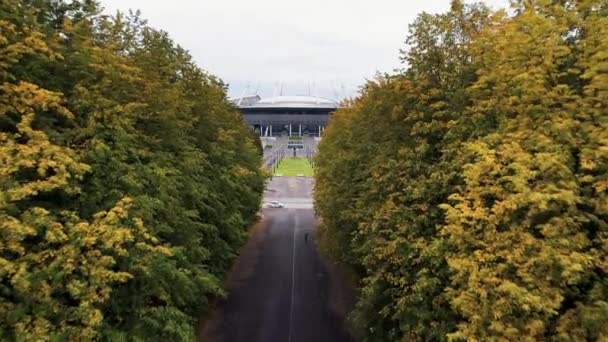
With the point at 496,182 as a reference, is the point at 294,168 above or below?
below

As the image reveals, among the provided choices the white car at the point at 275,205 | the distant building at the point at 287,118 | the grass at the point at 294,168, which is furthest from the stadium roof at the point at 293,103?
the white car at the point at 275,205

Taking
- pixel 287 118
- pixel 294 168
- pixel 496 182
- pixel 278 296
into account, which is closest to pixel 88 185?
pixel 496 182

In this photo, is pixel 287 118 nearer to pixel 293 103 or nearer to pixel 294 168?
pixel 293 103

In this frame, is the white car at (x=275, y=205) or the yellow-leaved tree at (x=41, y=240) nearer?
the yellow-leaved tree at (x=41, y=240)

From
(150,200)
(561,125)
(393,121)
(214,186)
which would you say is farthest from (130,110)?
(561,125)

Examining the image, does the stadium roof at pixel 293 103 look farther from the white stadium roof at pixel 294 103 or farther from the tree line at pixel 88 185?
the tree line at pixel 88 185

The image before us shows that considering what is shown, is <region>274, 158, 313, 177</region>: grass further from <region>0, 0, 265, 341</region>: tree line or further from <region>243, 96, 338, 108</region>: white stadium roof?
<region>0, 0, 265, 341</region>: tree line
